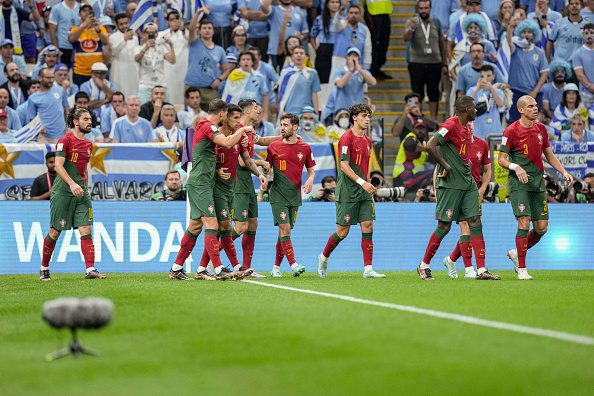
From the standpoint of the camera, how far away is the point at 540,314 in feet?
30.8

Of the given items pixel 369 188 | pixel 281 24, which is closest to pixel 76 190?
pixel 369 188

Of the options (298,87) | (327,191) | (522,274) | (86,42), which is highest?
(86,42)

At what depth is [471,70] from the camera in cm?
2377

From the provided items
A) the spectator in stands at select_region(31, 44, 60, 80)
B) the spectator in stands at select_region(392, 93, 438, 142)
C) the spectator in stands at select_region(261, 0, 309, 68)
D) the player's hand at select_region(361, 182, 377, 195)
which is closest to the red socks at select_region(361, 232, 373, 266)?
the player's hand at select_region(361, 182, 377, 195)

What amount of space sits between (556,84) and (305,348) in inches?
743

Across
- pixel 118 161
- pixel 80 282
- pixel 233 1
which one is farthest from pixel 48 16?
pixel 80 282

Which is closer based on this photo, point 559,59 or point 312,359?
point 312,359

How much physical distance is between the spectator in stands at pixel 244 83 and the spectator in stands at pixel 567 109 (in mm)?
6479

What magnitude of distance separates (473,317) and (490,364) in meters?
2.51

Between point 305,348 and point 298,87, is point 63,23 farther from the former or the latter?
point 305,348

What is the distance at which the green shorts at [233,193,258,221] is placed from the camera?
16.4 meters

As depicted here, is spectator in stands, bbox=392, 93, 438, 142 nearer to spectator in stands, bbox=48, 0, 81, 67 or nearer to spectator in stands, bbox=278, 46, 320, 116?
spectator in stands, bbox=278, 46, 320, 116

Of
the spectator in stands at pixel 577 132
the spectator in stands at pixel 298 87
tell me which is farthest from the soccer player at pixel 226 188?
the spectator in stands at pixel 577 132

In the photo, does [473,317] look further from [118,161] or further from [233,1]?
[233,1]
